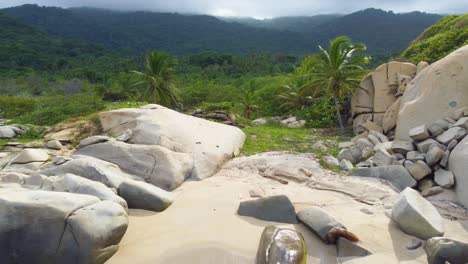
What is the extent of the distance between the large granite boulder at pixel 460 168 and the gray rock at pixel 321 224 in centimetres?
345

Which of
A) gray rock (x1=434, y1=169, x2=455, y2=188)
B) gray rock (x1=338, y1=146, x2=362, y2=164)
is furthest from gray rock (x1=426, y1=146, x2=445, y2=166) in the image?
gray rock (x1=338, y1=146, x2=362, y2=164)

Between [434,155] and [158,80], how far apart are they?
717 inches

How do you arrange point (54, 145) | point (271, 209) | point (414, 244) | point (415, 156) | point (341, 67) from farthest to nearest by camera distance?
point (341, 67)
point (54, 145)
point (415, 156)
point (271, 209)
point (414, 244)

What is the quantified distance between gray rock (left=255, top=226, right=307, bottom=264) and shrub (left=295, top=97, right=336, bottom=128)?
12.4 metres

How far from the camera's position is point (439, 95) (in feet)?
35.8

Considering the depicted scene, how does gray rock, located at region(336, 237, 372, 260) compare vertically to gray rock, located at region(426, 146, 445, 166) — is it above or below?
below

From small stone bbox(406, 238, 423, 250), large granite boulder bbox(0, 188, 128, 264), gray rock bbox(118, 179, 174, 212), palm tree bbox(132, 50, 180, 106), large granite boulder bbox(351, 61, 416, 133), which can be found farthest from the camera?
palm tree bbox(132, 50, 180, 106)

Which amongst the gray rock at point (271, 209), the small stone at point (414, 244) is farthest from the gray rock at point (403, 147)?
the gray rock at point (271, 209)

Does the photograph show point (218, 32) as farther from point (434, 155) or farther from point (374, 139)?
point (434, 155)

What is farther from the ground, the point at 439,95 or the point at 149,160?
the point at 439,95

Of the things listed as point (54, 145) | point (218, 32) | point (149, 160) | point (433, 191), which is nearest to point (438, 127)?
point (433, 191)

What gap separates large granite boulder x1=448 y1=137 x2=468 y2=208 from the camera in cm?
805

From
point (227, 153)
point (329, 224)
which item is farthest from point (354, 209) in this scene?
point (227, 153)

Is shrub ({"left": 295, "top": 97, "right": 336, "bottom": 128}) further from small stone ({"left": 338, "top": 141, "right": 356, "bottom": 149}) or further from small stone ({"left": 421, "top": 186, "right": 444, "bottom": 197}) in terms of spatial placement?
small stone ({"left": 421, "top": 186, "right": 444, "bottom": 197})
